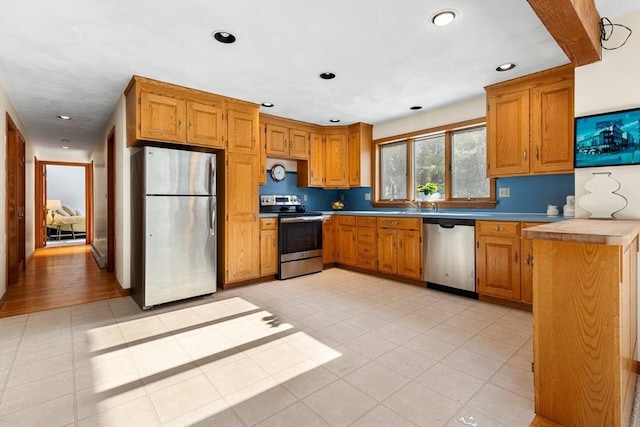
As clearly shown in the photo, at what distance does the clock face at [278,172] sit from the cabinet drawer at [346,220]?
3.71 feet

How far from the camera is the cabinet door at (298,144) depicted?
4812 mm

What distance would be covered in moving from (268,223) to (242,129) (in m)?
1.26

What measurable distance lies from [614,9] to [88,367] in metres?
4.16

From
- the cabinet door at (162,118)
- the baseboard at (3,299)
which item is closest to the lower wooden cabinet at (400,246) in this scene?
the cabinet door at (162,118)

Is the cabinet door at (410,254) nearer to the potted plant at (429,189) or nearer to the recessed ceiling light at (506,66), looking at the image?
the potted plant at (429,189)

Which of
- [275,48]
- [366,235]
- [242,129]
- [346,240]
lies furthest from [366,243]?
[275,48]

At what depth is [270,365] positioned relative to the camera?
2043mm


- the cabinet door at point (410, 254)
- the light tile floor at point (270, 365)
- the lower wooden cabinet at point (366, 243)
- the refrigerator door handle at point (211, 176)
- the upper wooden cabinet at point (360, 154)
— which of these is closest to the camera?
the light tile floor at point (270, 365)

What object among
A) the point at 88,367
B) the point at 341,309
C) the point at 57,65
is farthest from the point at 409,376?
the point at 57,65

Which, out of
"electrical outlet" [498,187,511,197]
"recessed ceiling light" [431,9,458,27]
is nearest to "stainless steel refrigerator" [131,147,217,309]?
"recessed ceiling light" [431,9,458,27]

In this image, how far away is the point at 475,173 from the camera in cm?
398

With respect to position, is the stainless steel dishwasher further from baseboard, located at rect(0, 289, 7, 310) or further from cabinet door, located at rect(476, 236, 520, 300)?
baseboard, located at rect(0, 289, 7, 310)

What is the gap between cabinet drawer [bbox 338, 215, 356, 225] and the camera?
4.73m

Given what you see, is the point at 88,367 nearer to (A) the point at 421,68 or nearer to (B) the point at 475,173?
(A) the point at 421,68
